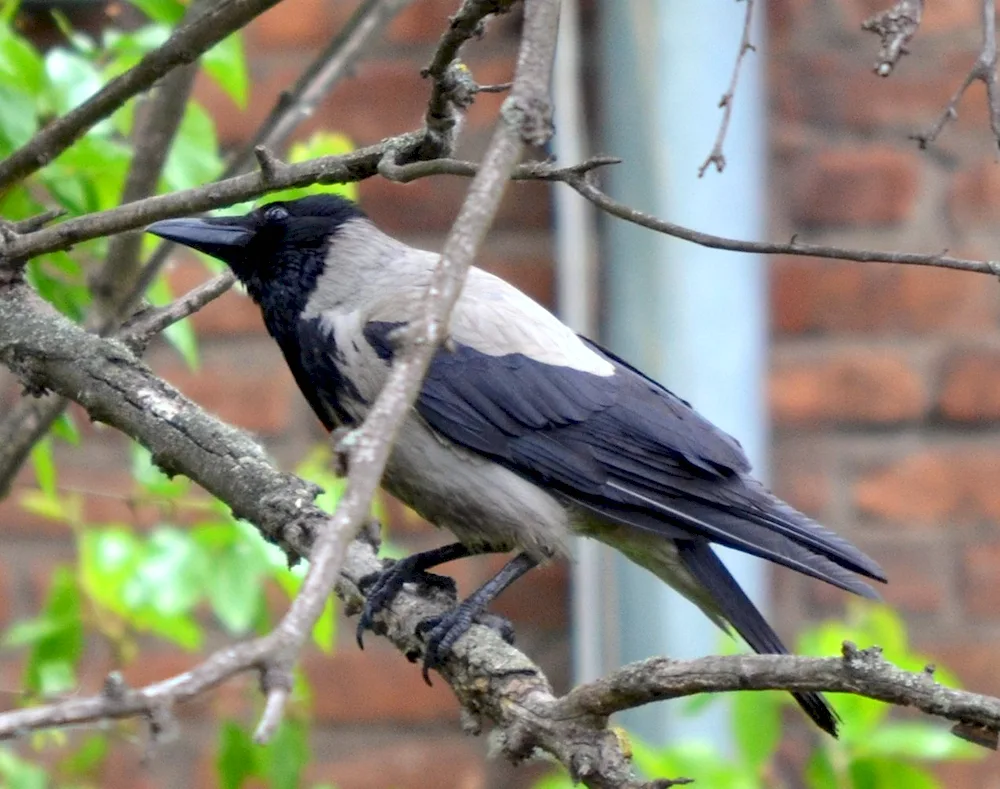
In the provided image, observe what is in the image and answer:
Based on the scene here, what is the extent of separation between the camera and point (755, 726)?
1538mm

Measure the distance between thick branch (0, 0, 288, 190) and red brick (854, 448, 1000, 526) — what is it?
1.42 metres

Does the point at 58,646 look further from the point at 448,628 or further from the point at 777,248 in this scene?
the point at 777,248

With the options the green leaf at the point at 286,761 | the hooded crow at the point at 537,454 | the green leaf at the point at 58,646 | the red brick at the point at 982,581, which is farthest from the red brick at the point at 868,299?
the green leaf at the point at 58,646

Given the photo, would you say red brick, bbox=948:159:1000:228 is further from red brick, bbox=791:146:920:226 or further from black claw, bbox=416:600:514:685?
black claw, bbox=416:600:514:685

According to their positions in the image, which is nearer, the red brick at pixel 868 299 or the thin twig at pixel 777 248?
the thin twig at pixel 777 248

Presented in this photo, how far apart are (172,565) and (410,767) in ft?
2.68

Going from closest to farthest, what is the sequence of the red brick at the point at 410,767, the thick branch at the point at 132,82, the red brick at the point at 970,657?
the thick branch at the point at 132,82 < the red brick at the point at 970,657 < the red brick at the point at 410,767

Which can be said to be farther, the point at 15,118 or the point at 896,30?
the point at 15,118

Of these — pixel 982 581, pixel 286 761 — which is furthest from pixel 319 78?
pixel 982 581

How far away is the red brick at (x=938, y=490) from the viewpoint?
2.21 m

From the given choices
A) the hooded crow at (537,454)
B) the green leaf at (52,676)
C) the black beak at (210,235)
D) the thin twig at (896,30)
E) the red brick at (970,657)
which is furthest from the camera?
the red brick at (970,657)

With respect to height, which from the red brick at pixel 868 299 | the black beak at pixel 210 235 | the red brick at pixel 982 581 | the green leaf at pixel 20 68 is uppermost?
the red brick at pixel 868 299

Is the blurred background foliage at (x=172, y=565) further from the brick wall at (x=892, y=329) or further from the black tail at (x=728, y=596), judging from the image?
the brick wall at (x=892, y=329)

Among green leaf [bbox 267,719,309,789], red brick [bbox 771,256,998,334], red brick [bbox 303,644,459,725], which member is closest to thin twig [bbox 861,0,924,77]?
green leaf [bbox 267,719,309,789]
